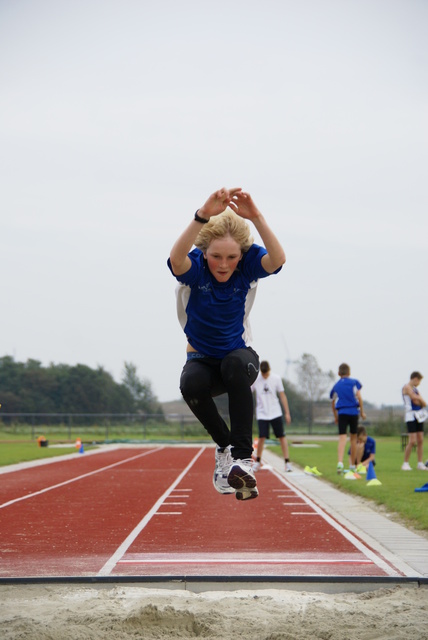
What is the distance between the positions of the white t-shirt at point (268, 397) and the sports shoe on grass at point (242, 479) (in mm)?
9696

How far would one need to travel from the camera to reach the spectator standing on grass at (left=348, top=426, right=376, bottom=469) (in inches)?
606

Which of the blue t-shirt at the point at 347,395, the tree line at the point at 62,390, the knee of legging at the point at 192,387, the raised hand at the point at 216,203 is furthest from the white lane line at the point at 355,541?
the tree line at the point at 62,390

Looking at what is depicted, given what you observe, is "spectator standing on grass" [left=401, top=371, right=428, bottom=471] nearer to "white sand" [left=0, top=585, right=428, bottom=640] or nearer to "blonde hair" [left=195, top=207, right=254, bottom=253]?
"white sand" [left=0, top=585, right=428, bottom=640]

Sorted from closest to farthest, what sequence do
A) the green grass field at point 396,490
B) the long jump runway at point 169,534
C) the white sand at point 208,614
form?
the white sand at point 208,614 < the long jump runway at point 169,534 < the green grass field at point 396,490

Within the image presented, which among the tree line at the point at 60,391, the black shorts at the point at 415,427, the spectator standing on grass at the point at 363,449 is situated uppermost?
the tree line at the point at 60,391

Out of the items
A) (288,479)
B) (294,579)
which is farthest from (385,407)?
(294,579)

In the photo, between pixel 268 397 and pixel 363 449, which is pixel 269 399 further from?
pixel 363 449

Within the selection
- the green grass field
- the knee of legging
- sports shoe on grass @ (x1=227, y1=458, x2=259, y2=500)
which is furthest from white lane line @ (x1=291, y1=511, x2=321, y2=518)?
the knee of legging

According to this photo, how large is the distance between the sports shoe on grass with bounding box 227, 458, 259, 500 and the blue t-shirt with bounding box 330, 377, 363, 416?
374 inches

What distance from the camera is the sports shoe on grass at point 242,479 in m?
4.37

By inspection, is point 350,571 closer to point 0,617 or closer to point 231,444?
point 231,444

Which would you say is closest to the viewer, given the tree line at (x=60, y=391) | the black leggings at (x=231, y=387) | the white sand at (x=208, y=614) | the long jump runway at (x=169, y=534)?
the black leggings at (x=231, y=387)

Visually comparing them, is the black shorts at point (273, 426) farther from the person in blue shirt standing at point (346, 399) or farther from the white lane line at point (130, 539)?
the white lane line at point (130, 539)

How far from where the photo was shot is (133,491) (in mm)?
13969
